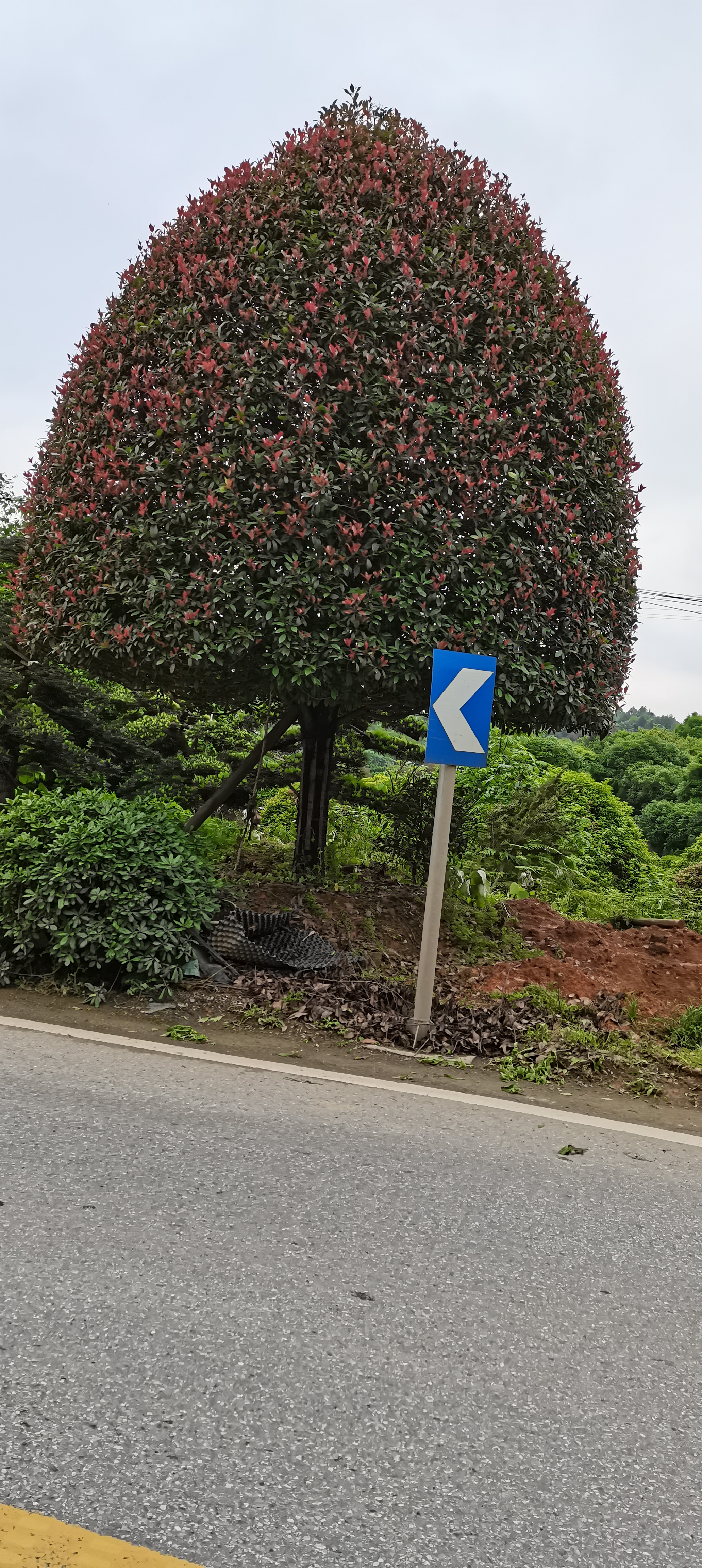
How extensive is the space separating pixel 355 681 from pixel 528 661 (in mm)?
1097

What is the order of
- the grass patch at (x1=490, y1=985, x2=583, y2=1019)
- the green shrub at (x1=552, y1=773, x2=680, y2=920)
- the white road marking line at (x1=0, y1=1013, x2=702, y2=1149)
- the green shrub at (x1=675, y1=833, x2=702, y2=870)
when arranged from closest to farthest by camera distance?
the white road marking line at (x1=0, y1=1013, x2=702, y2=1149) → the grass patch at (x1=490, y1=985, x2=583, y2=1019) → the green shrub at (x1=552, y1=773, x2=680, y2=920) → the green shrub at (x1=675, y1=833, x2=702, y2=870)

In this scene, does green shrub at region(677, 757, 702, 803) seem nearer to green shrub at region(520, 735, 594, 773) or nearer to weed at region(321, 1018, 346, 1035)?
green shrub at region(520, 735, 594, 773)

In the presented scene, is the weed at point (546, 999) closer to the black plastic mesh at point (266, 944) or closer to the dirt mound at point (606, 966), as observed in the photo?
the dirt mound at point (606, 966)

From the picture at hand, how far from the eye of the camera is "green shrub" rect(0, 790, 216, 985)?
5672mm

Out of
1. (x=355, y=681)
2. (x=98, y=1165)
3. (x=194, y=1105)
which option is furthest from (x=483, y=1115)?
(x=355, y=681)

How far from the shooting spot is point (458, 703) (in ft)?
17.2

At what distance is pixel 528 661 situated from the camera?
6.34 m

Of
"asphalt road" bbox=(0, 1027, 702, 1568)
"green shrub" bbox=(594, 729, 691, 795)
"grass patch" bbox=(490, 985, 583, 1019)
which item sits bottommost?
"asphalt road" bbox=(0, 1027, 702, 1568)

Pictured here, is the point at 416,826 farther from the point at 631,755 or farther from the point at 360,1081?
the point at 631,755

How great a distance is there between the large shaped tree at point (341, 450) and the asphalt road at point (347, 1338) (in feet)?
10.0

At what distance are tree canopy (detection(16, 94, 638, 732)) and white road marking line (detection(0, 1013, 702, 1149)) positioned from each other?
7.26ft

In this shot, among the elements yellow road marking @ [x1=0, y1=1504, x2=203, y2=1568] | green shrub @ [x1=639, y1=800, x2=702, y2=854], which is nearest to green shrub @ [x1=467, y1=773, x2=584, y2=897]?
yellow road marking @ [x1=0, y1=1504, x2=203, y2=1568]

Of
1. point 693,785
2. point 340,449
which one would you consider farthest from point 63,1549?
point 693,785

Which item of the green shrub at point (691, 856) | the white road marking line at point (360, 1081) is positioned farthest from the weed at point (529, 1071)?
the green shrub at point (691, 856)
